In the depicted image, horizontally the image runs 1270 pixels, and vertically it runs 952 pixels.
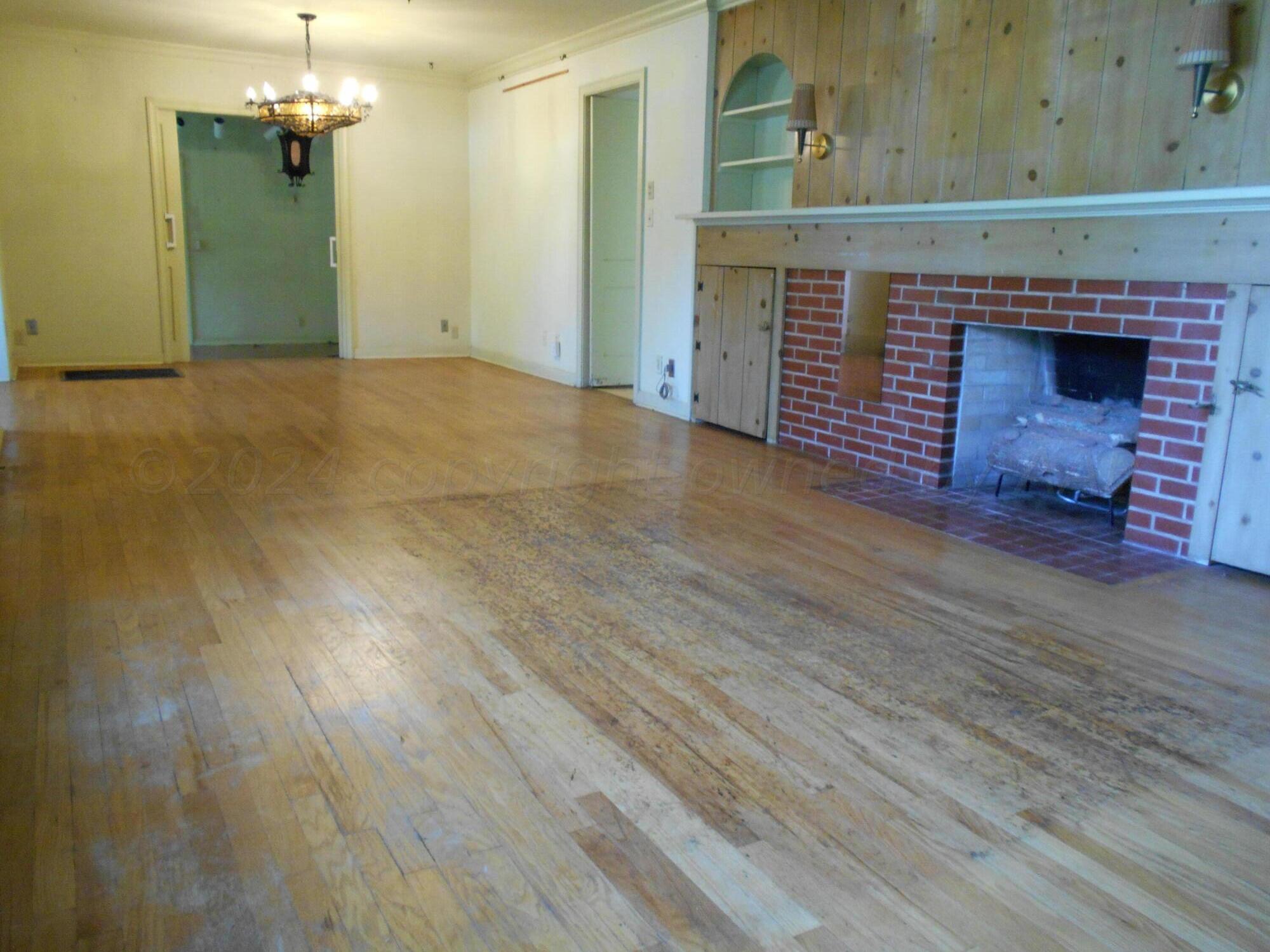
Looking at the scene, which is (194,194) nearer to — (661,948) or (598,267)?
(598,267)

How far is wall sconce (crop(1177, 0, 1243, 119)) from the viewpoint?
321 centimetres

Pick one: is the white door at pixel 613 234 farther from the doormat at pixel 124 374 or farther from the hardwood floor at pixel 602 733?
the hardwood floor at pixel 602 733

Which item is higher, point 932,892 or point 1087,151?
point 1087,151

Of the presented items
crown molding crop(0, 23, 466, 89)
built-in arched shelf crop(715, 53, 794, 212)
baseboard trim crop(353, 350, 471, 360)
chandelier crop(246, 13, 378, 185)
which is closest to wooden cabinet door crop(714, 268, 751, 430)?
built-in arched shelf crop(715, 53, 794, 212)

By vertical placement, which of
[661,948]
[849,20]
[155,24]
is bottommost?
[661,948]

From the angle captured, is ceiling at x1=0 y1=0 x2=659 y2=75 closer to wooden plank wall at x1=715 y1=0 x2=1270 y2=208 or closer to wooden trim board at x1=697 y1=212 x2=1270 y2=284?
wooden plank wall at x1=715 y1=0 x2=1270 y2=208

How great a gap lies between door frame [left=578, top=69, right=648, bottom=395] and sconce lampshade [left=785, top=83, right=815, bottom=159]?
1780 millimetres

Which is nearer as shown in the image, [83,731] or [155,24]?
[83,731]

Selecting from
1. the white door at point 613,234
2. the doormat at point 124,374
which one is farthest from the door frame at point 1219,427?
the doormat at point 124,374

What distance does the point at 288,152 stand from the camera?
7.29 metres

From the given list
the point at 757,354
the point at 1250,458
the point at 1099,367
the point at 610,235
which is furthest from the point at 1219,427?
the point at 610,235

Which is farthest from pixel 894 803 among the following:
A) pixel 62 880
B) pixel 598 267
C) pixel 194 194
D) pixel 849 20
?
pixel 194 194

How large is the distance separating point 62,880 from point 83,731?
1.92 feet

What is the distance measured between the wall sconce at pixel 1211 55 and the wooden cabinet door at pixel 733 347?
8.21 ft
